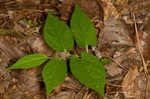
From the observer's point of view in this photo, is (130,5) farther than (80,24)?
Yes

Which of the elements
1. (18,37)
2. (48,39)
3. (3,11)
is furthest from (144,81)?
(3,11)

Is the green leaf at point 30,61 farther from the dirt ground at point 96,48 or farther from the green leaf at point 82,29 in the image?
the green leaf at point 82,29

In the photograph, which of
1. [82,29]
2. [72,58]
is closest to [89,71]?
[72,58]

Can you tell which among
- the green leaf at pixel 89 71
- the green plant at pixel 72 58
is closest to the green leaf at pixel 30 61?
the green plant at pixel 72 58

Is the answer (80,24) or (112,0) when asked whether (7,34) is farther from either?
(112,0)

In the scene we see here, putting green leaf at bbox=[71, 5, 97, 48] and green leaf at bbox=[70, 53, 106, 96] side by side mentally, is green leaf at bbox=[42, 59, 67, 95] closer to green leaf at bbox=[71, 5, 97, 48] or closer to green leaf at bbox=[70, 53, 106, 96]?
green leaf at bbox=[70, 53, 106, 96]

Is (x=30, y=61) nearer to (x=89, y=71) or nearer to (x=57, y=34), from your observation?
(x=57, y=34)
